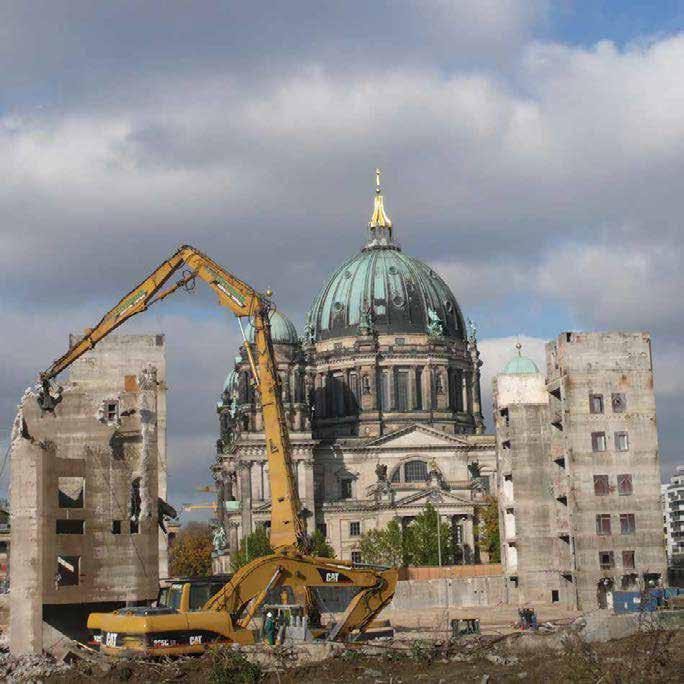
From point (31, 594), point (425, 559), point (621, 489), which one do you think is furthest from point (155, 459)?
point (425, 559)

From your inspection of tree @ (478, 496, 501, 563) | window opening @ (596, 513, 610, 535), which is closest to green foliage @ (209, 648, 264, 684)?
window opening @ (596, 513, 610, 535)

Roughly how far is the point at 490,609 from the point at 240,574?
46376 millimetres

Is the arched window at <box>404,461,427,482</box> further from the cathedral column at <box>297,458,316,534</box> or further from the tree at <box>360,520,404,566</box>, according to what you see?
the tree at <box>360,520,404,566</box>

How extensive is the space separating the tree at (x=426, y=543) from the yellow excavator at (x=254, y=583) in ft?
222

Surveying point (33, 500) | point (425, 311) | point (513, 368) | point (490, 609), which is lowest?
point (490, 609)

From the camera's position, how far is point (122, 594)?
66.9m

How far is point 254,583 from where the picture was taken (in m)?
55.9

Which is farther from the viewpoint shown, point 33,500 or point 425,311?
point 425,311

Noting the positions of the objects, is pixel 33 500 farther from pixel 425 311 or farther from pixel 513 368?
pixel 425 311

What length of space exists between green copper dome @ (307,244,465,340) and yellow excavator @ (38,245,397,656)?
316 ft

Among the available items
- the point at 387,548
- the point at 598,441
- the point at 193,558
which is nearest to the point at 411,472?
the point at 387,548

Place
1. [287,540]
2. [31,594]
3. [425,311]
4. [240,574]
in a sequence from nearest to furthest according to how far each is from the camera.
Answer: [240,574]
[287,540]
[31,594]
[425,311]

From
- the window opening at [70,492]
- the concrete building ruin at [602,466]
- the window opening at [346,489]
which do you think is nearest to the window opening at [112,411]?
the window opening at [70,492]

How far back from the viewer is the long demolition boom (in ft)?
A: 198
